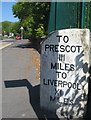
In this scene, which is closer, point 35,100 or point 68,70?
point 68,70

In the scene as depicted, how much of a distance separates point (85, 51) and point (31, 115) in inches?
68.8

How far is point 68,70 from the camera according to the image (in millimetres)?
7281

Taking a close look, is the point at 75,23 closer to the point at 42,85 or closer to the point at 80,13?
the point at 80,13

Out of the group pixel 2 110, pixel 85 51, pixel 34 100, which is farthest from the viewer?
pixel 34 100

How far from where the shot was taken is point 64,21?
9.35 metres

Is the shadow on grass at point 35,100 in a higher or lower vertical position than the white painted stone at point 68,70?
lower

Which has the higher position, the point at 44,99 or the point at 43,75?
the point at 43,75

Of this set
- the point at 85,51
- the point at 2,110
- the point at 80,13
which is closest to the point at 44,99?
the point at 2,110

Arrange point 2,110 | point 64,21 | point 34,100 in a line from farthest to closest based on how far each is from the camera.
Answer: point 64,21 < point 34,100 < point 2,110

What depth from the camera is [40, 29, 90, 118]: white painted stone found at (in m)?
7.19

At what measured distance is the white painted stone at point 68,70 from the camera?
7.19 meters

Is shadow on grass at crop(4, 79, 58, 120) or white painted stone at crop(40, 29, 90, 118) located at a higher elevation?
white painted stone at crop(40, 29, 90, 118)

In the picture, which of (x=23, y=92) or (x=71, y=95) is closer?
(x=71, y=95)

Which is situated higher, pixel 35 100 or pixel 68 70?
pixel 68 70
